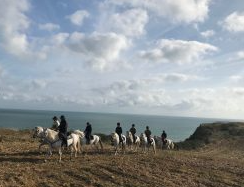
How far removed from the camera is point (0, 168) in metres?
22.5

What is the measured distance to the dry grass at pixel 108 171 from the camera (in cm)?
2144

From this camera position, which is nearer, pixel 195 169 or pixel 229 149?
pixel 195 169

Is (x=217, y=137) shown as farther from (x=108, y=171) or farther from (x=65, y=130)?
(x=108, y=171)

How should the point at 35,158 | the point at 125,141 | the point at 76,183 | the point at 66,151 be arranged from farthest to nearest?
the point at 125,141
the point at 66,151
the point at 35,158
the point at 76,183

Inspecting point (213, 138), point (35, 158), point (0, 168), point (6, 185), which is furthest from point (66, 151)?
point (213, 138)

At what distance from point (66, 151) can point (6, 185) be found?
12.4 metres

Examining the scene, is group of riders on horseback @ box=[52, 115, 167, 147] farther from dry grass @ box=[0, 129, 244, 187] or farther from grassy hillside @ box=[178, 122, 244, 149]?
grassy hillside @ box=[178, 122, 244, 149]

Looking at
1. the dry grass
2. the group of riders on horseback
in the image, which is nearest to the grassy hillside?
the group of riders on horseback

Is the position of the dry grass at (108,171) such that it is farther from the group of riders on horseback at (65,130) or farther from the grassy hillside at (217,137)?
the grassy hillside at (217,137)

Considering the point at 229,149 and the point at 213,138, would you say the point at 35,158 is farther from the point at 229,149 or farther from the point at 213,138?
the point at 213,138

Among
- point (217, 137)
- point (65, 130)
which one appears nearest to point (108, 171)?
point (65, 130)

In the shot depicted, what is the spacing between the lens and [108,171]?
969 inches

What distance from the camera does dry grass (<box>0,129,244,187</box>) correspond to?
21438 mm

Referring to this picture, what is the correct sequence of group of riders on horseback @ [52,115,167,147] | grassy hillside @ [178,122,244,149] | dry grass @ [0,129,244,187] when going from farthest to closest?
grassy hillside @ [178,122,244,149]
group of riders on horseback @ [52,115,167,147]
dry grass @ [0,129,244,187]
